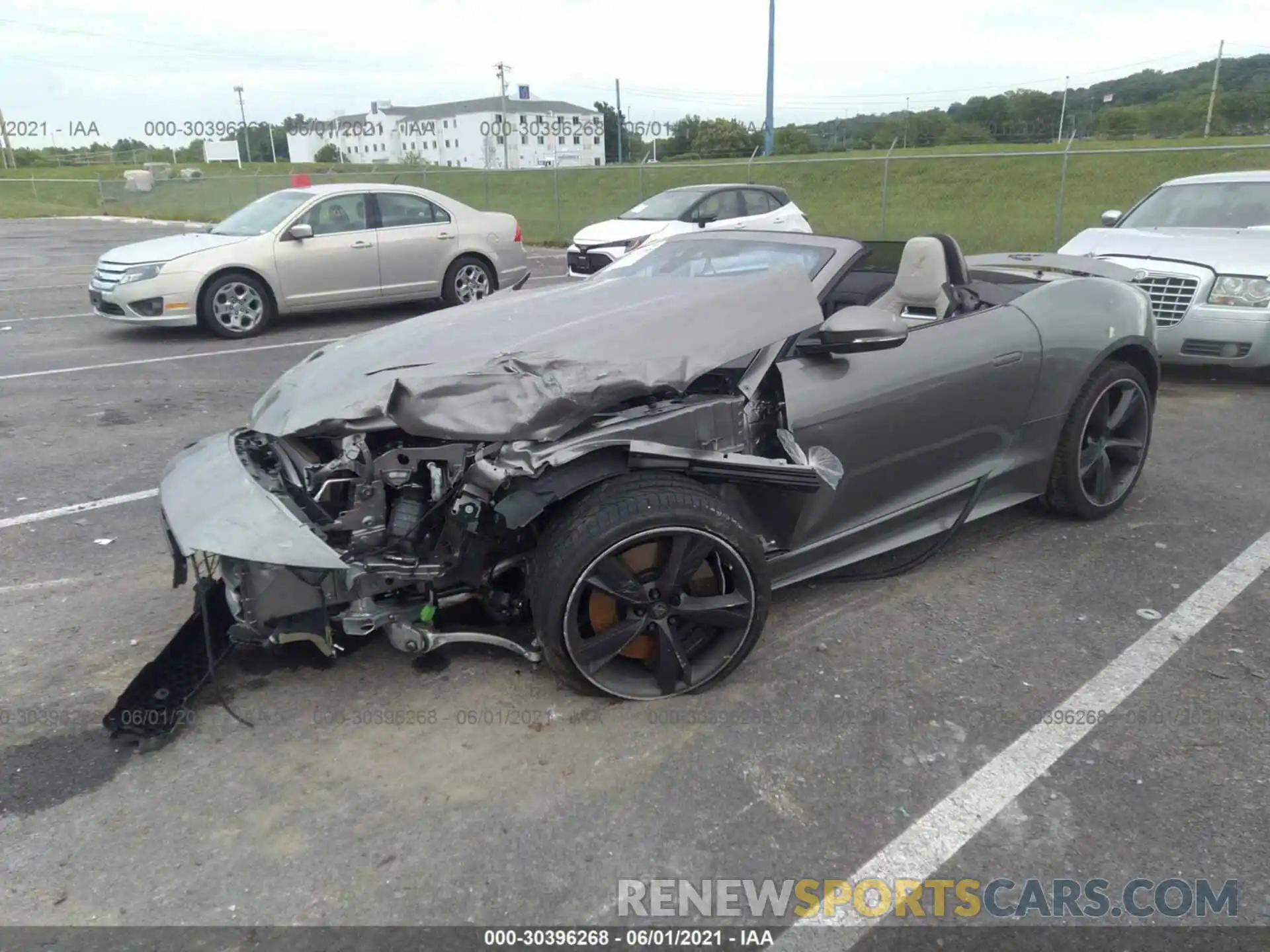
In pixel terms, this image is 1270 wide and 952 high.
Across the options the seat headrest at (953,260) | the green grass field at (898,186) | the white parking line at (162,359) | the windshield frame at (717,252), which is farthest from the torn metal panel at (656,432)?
the green grass field at (898,186)

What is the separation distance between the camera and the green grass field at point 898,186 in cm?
1728

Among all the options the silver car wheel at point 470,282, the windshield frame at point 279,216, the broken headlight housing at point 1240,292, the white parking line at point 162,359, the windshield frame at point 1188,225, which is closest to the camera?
the broken headlight housing at point 1240,292

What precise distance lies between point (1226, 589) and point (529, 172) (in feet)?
71.5

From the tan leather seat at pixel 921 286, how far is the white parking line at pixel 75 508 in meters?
3.89

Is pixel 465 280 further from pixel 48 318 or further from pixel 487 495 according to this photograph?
pixel 487 495

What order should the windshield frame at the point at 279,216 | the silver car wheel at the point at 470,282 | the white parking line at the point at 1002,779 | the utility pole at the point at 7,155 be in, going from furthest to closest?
the utility pole at the point at 7,155 → the silver car wheel at the point at 470,282 → the windshield frame at the point at 279,216 → the white parking line at the point at 1002,779

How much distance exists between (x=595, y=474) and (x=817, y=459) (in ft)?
2.68

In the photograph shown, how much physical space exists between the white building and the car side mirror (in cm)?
6398

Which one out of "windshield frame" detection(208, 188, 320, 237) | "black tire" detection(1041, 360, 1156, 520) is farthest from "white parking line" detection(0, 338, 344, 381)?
"black tire" detection(1041, 360, 1156, 520)

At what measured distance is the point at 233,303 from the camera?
969 cm

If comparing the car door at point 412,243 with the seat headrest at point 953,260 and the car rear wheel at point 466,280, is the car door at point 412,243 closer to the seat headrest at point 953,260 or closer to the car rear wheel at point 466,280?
the car rear wheel at point 466,280

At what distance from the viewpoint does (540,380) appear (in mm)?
2988

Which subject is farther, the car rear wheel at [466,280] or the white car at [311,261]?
the car rear wheel at [466,280]

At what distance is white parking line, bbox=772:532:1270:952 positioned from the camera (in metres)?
2.25
